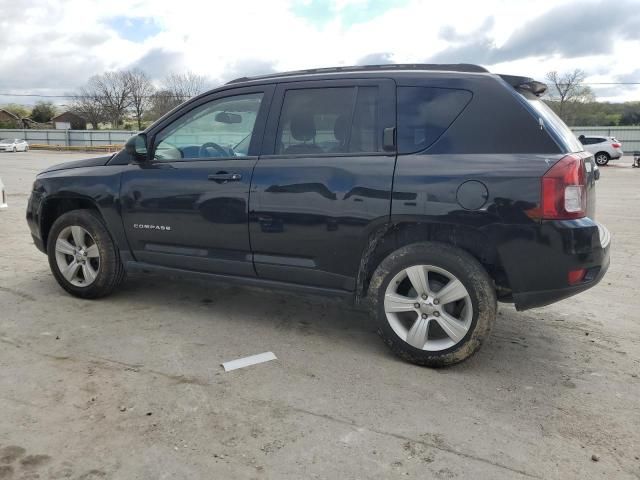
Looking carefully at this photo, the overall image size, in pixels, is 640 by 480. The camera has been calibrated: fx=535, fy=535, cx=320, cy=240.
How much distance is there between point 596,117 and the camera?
51.8 metres

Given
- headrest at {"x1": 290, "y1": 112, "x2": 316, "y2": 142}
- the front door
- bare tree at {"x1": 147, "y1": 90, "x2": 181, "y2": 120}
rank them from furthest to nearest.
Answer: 1. bare tree at {"x1": 147, "y1": 90, "x2": 181, "y2": 120}
2. the front door
3. headrest at {"x1": 290, "y1": 112, "x2": 316, "y2": 142}

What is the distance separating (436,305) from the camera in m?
3.43

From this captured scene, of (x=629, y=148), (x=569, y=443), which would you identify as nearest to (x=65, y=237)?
(x=569, y=443)

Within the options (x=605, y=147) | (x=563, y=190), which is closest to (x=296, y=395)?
(x=563, y=190)

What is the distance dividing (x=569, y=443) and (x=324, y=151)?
2.31 metres

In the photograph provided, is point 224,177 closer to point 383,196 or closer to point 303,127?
point 303,127

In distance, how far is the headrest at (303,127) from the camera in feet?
12.6

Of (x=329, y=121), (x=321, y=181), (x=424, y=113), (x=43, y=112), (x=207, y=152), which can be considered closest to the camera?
(x=424, y=113)

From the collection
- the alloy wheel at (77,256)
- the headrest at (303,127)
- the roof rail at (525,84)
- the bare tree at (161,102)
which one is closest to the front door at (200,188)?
the headrest at (303,127)

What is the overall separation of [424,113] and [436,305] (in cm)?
125

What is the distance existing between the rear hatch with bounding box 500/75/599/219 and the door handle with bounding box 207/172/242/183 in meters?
1.96

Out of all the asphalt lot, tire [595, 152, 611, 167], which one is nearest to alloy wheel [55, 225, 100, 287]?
the asphalt lot

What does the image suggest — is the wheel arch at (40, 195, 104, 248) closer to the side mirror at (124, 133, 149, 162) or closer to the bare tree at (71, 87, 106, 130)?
the side mirror at (124, 133, 149, 162)

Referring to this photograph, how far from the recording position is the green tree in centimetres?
7825
